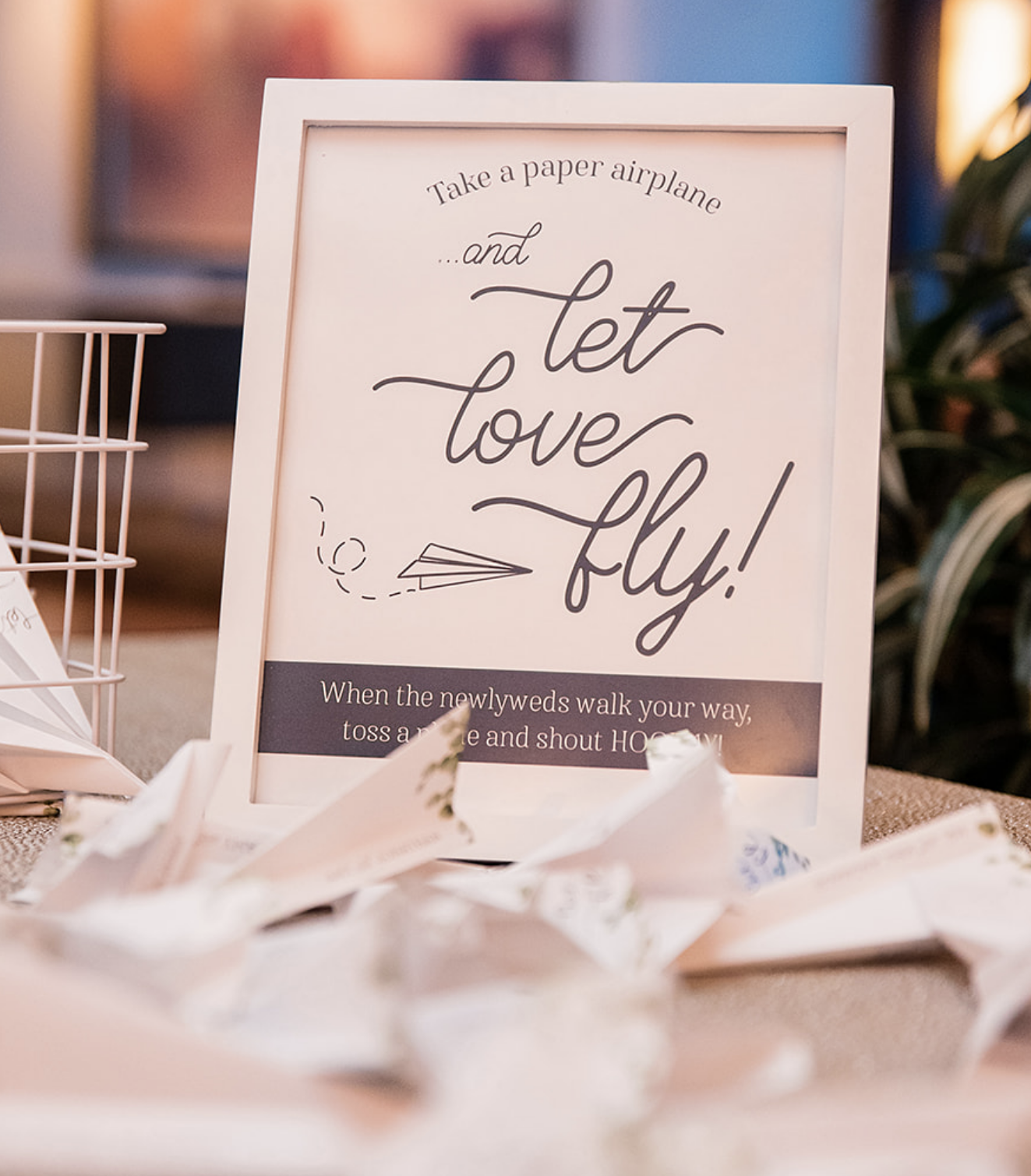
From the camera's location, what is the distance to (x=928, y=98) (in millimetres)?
3791

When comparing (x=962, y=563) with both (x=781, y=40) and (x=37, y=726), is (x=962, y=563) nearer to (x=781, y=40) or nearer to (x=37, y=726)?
(x=37, y=726)

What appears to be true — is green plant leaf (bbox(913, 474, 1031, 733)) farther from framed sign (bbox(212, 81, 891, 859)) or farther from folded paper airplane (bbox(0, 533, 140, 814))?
folded paper airplane (bbox(0, 533, 140, 814))

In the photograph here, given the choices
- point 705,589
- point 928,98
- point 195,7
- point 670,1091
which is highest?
point 195,7

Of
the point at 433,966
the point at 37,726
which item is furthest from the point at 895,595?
the point at 433,966

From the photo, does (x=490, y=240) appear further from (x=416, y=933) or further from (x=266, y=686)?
(x=416, y=933)

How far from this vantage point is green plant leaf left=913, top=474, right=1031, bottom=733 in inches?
46.3

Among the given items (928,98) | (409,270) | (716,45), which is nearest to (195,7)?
(716,45)

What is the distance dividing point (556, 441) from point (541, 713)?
0.13 meters

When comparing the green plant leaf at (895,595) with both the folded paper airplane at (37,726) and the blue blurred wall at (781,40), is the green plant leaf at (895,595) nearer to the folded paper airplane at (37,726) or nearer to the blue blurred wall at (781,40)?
the folded paper airplane at (37,726)

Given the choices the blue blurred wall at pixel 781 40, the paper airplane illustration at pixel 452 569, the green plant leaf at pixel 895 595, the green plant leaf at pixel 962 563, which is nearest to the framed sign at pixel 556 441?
the paper airplane illustration at pixel 452 569

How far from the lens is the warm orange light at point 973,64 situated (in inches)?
149

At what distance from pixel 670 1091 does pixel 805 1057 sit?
3 cm

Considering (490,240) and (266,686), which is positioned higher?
(490,240)

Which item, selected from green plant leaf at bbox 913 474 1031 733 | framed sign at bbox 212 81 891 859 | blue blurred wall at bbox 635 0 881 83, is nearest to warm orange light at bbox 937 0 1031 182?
blue blurred wall at bbox 635 0 881 83
